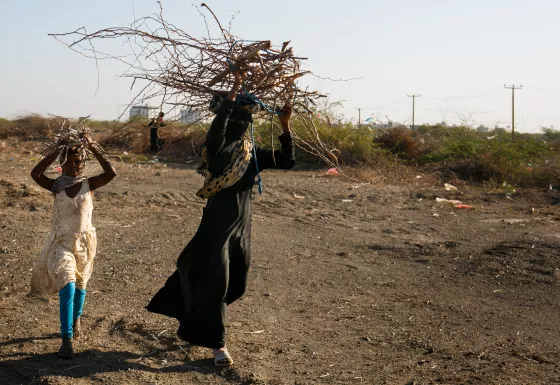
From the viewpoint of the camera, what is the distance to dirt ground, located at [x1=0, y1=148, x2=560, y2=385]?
4.80 metres

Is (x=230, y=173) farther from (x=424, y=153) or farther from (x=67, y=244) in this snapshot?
(x=424, y=153)

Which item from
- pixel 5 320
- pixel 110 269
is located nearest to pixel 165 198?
pixel 110 269

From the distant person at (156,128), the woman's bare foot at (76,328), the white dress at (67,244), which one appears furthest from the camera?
the woman's bare foot at (76,328)

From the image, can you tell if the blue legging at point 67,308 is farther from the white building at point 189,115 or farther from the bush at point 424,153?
the bush at point 424,153

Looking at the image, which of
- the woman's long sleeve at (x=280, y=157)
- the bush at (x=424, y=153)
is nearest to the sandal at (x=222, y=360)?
the woman's long sleeve at (x=280, y=157)

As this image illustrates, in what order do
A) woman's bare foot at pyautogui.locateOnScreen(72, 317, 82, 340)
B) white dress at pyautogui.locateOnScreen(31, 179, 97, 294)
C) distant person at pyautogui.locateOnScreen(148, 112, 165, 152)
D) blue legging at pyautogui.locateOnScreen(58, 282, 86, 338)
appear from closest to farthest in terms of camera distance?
1. blue legging at pyautogui.locateOnScreen(58, 282, 86, 338)
2. white dress at pyautogui.locateOnScreen(31, 179, 97, 294)
3. distant person at pyautogui.locateOnScreen(148, 112, 165, 152)
4. woman's bare foot at pyautogui.locateOnScreen(72, 317, 82, 340)

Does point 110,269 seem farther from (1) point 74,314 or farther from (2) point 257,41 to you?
(2) point 257,41

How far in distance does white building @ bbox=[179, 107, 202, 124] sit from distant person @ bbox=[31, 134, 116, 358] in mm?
602

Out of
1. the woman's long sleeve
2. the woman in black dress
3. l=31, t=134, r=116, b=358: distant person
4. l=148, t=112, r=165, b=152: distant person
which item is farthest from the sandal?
l=148, t=112, r=165, b=152: distant person

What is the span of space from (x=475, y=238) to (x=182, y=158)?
10508 mm

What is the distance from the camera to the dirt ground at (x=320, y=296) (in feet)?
15.8

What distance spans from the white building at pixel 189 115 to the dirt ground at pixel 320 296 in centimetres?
157

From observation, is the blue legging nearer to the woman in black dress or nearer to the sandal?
the woman in black dress

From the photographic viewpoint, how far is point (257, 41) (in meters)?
4.51
